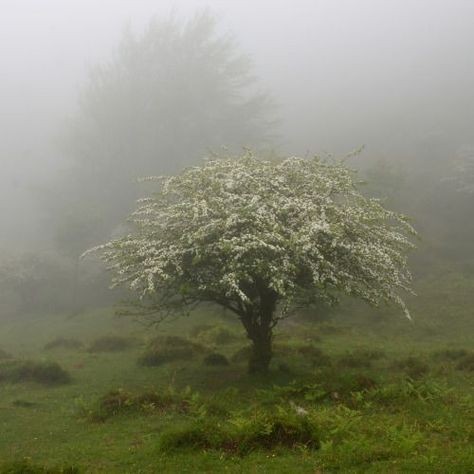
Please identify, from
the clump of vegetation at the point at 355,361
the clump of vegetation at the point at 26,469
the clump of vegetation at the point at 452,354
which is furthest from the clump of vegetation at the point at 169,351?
the clump of vegetation at the point at 26,469

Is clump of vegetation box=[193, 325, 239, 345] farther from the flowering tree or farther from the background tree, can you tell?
the background tree

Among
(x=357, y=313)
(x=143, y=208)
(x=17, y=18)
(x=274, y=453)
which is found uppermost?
(x=17, y=18)

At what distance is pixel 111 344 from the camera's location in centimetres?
3597

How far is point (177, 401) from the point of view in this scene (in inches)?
844

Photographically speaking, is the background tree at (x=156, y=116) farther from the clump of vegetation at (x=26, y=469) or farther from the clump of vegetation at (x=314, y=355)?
the clump of vegetation at (x=26, y=469)

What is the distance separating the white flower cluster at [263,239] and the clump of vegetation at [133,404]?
380 centimetres

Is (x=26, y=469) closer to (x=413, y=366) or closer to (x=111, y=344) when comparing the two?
(x=413, y=366)

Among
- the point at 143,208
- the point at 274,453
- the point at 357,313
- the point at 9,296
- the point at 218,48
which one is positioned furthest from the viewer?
the point at 218,48

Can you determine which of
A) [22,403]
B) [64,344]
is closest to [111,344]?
[64,344]

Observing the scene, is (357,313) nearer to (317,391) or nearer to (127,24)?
(317,391)

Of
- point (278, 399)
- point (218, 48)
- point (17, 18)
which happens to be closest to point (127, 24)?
point (218, 48)

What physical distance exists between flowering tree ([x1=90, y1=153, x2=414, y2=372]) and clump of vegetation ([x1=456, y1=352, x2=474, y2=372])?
4.25m

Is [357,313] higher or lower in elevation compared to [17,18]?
lower

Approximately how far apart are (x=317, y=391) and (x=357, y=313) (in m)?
21.2
